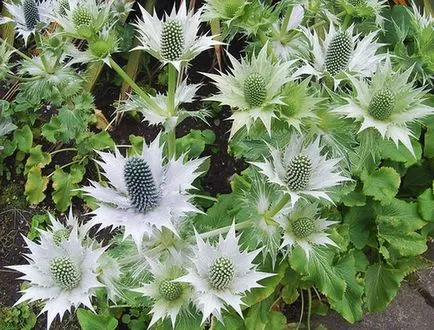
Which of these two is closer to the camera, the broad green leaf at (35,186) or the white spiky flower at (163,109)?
the white spiky flower at (163,109)

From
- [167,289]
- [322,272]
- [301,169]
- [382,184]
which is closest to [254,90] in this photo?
[301,169]

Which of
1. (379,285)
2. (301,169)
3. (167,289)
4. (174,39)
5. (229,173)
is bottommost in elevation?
(229,173)

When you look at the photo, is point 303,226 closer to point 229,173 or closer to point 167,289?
point 167,289

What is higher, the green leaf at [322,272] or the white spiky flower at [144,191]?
the white spiky flower at [144,191]

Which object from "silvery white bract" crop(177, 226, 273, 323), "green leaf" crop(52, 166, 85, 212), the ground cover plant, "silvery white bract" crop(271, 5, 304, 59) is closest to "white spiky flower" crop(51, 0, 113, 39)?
the ground cover plant

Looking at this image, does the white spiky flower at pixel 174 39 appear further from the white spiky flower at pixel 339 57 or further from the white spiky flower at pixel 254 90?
the white spiky flower at pixel 339 57

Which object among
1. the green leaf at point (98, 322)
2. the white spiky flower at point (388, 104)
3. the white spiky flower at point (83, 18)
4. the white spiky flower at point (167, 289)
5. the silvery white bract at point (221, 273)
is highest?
the white spiky flower at point (388, 104)

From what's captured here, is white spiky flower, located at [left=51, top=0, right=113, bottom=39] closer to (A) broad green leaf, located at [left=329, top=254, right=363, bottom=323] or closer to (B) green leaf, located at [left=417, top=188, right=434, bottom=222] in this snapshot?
(A) broad green leaf, located at [left=329, top=254, right=363, bottom=323]

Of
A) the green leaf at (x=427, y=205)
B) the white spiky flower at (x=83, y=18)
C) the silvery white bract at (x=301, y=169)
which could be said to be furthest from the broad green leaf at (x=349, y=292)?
the white spiky flower at (x=83, y=18)
